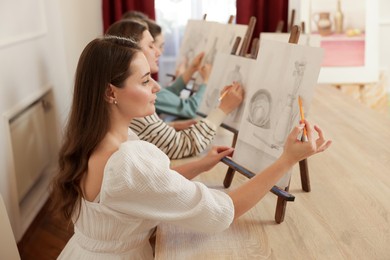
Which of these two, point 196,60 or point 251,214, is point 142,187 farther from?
point 196,60

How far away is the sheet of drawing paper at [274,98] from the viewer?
133 centimetres

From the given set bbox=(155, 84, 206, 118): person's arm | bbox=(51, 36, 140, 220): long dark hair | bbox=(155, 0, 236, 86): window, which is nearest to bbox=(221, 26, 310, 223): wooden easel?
bbox=(51, 36, 140, 220): long dark hair

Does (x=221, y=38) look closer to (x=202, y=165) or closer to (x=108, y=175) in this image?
(x=202, y=165)

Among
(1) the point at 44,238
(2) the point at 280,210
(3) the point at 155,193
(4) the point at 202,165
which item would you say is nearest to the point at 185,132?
(4) the point at 202,165

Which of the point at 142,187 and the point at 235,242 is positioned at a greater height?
Answer: the point at 142,187

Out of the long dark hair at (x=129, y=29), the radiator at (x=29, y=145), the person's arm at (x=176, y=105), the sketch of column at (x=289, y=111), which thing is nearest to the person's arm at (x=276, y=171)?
the sketch of column at (x=289, y=111)

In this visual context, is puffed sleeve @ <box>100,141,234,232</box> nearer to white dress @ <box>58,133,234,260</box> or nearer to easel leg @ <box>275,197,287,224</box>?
white dress @ <box>58,133,234,260</box>

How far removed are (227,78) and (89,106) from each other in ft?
2.44

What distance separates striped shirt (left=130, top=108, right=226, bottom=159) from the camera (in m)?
1.76

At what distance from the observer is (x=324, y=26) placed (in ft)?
11.5

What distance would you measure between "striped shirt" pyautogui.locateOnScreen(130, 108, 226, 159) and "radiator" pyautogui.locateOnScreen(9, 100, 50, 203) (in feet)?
2.82

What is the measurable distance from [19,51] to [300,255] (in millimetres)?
1763

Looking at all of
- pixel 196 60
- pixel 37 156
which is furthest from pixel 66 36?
pixel 196 60

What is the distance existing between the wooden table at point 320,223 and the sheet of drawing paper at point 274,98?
12cm
